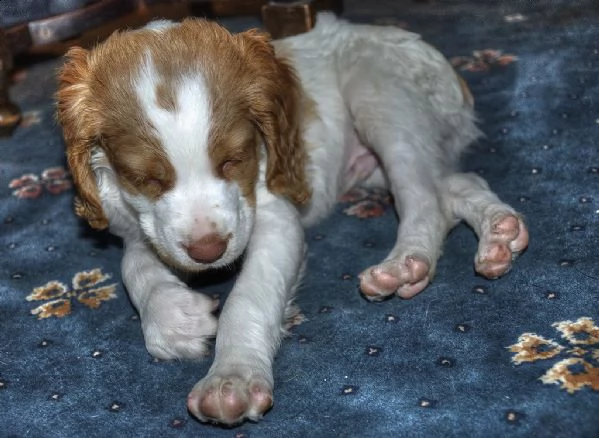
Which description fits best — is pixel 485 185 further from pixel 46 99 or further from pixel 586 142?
pixel 46 99

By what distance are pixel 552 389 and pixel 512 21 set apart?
3.79 m

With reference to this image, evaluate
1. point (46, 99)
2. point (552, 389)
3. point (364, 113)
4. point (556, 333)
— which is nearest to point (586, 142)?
point (364, 113)

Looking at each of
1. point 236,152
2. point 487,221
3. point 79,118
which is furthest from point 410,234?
point 79,118

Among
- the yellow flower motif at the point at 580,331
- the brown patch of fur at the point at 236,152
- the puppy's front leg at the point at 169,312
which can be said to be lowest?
the puppy's front leg at the point at 169,312

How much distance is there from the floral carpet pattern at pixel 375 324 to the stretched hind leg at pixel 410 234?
0.07m

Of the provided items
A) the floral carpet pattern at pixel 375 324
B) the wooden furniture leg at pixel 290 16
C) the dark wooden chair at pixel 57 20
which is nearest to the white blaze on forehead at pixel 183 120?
the floral carpet pattern at pixel 375 324

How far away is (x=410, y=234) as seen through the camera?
3.50m

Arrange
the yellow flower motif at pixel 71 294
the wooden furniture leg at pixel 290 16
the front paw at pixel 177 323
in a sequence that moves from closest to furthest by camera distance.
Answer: the front paw at pixel 177 323, the yellow flower motif at pixel 71 294, the wooden furniture leg at pixel 290 16

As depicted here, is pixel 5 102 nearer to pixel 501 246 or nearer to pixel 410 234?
pixel 410 234

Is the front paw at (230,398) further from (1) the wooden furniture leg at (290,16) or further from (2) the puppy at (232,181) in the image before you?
(1) the wooden furniture leg at (290,16)

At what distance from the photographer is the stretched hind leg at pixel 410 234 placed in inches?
129

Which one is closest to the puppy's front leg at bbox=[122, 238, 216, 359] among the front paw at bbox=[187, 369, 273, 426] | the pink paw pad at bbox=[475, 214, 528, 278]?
the front paw at bbox=[187, 369, 273, 426]

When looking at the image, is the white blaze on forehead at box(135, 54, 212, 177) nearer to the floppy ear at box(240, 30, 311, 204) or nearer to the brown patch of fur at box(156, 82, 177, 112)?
the brown patch of fur at box(156, 82, 177, 112)

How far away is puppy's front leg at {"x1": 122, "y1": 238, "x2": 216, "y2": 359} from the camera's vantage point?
3.11 m
